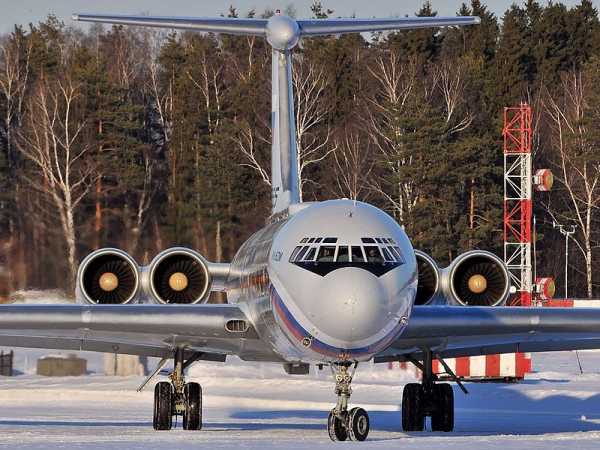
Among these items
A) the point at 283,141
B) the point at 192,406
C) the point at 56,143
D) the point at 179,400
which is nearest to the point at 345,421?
the point at 192,406

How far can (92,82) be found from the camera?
188 ft

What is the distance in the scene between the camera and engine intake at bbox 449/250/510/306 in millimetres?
21531

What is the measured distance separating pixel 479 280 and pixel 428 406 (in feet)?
7.02

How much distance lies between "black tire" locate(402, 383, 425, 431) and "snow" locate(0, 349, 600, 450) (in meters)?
0.31

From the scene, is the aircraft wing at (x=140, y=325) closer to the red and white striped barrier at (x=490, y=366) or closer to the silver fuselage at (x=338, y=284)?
the silver fuselage at (x=338, y=284)

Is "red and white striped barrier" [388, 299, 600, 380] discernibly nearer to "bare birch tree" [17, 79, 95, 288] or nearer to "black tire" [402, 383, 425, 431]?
"black tire" [402, 383, 425, 431]

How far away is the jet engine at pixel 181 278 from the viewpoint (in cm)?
2230

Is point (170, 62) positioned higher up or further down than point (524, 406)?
higher up

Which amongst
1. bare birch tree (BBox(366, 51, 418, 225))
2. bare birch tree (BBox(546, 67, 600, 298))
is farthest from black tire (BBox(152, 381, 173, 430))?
bare birch tree (BBox(546, 67, 600, 298))

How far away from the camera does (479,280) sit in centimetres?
2170

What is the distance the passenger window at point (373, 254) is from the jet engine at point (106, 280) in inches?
238

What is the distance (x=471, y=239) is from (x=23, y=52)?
23.1 metres

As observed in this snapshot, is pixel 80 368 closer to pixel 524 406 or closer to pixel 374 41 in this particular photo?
pixel 524 406

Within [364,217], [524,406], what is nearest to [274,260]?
[364,217]
